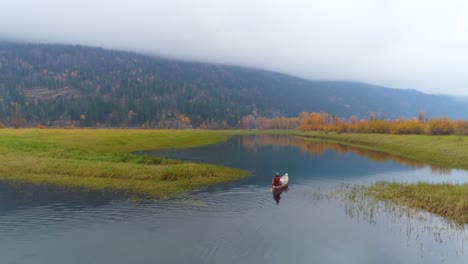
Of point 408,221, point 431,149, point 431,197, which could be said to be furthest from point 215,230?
point 431,149

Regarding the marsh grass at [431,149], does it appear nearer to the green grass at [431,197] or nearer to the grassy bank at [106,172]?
the green grass at [431,197]

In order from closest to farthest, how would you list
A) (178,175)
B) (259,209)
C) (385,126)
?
(259,209)
(178,175)
(385,126)

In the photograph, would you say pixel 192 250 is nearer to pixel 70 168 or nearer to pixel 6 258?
pixel 6 258

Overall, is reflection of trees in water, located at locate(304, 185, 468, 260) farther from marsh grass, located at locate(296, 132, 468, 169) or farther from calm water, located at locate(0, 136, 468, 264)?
marsh grass, located at locate(296, 132, 468, 169)

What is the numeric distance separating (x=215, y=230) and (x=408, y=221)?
19168 mm

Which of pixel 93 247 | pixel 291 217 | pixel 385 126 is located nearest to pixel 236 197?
pixel 291 217

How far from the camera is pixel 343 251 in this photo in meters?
25.1

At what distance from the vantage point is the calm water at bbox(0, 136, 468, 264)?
77.3 feet

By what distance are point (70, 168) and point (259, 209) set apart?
102ft

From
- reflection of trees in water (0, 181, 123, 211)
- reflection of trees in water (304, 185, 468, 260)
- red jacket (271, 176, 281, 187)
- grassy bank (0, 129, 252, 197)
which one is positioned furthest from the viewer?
red jacket (271, 176, 281, 187)

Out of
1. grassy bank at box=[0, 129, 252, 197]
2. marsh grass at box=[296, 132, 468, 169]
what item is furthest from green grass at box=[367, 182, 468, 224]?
marsh grass at box=[296, 132, 468, 169]

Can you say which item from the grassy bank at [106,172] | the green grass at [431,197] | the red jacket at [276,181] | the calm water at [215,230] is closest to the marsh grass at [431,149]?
the green grass at [431,197]

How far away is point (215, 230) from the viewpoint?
1109 inches

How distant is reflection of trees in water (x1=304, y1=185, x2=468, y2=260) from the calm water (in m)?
0.09
